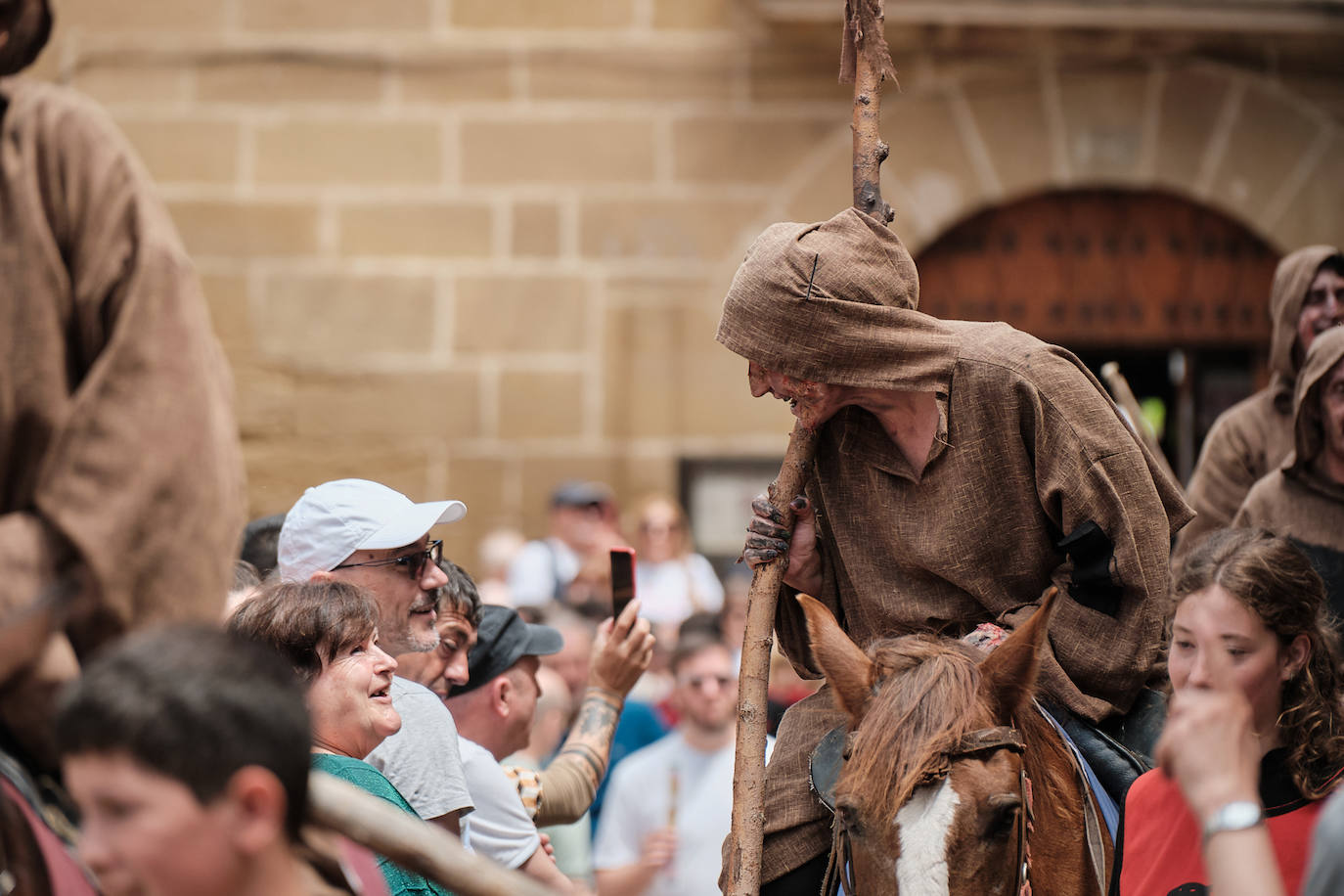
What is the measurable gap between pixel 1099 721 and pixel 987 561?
0.44m

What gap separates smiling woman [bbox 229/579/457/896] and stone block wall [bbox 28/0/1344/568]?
6.02 meters

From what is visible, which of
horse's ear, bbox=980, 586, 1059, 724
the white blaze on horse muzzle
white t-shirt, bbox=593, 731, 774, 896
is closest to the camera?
the white blaze on horse muzzle

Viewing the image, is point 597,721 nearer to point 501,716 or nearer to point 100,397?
point 501,716

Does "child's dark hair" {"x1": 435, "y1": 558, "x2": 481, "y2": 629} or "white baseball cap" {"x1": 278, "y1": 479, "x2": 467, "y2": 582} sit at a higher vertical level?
"white baseball cap" {"x1": 278, "y1": 479, "x2": 467, "y2": 582}

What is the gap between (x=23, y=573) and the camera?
1.95m

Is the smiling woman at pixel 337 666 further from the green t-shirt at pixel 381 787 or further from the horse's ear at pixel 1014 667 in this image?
the horse's ear at pixel 1014 667

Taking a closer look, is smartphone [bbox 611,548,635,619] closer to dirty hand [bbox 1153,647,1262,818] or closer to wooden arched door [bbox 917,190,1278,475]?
dirty hand [bbox 1153,647,1262,818]

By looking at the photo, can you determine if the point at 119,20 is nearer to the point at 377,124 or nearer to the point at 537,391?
the point at 377,124

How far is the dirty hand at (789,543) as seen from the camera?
3.85 m

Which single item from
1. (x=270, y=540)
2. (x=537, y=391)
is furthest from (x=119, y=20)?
(x=270, y=540)

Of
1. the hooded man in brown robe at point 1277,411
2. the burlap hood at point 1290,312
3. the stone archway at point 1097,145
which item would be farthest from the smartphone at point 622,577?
the stone archway at point 1097,145

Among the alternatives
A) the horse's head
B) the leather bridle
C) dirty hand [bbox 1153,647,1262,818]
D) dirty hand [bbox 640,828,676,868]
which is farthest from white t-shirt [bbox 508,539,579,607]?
dirty hand [bbox 1153,647,1262,818]

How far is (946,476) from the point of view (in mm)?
3723

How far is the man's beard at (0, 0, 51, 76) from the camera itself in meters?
2.10
